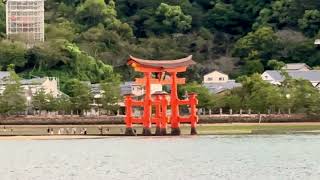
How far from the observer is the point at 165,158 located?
45.4 metres

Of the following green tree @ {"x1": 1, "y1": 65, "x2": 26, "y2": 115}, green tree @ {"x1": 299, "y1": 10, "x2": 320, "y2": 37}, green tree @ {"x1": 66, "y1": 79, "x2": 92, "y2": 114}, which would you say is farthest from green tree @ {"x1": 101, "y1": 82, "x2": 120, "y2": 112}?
green tree @ {"x1": 299, "y1": 10, "x2": 320, "y2": 37}

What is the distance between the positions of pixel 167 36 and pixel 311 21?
41.3ft

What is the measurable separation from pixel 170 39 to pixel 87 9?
25.3 ft

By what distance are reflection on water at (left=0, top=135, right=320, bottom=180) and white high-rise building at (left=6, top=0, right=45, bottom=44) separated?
32.2 metres

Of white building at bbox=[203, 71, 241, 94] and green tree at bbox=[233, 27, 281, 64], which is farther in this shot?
green tree at bbox=[233, 27, 281, 64]

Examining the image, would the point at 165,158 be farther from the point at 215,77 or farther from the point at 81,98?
the point at 215,77

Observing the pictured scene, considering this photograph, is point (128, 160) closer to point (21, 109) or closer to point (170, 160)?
point (170, 160)

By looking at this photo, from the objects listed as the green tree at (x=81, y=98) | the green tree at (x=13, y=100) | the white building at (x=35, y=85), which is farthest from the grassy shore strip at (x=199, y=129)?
the white building at (x=35, y=85)

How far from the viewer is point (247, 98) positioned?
75.0m

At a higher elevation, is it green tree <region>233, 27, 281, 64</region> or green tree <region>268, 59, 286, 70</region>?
green tree <region>233, 27, 281, 64</region>

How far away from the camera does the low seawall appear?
7231 cm

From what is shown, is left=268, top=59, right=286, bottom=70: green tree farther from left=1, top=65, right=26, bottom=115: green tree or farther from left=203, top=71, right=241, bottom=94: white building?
left=1, top=65, right=26, bottom=115: green tree

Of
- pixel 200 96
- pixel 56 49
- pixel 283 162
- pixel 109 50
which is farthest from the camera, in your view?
pixel 109 50

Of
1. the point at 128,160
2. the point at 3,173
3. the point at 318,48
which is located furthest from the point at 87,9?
the point at 3,173
